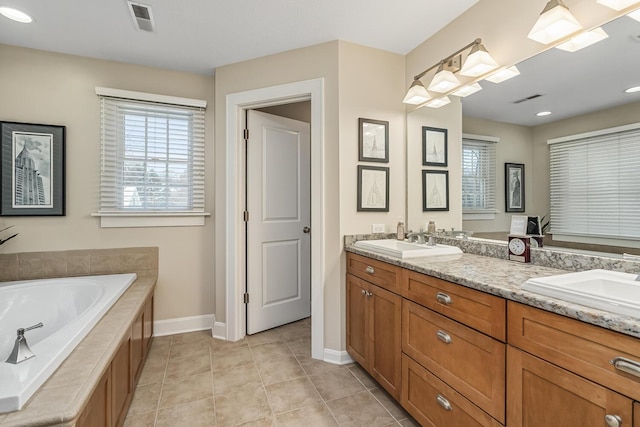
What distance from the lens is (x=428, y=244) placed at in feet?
7.11

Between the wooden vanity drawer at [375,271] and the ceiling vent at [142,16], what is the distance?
2139 millimetres

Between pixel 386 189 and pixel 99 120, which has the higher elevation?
pixel 99 120

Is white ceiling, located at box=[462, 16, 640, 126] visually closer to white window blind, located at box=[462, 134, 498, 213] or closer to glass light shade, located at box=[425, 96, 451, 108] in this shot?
white window blind, located at box=[462, 134, 498, 213]

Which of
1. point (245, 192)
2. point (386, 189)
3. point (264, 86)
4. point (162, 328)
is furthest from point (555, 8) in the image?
point (162, 328)

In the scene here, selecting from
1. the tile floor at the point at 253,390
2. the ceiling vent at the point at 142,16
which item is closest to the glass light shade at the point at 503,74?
the tile floor at the point at 253,390

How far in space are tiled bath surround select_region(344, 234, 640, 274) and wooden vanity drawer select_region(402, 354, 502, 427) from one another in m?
0.77

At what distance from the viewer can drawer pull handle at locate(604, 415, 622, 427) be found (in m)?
0.77

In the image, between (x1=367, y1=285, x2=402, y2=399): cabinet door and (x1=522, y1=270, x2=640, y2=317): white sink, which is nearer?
(x1=522, y1=270, x2=640, y2=317): white sink

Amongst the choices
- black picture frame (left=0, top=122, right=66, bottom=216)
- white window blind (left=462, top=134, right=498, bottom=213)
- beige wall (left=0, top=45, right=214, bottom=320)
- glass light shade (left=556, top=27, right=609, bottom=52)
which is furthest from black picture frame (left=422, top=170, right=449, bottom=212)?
black picture frame (left=0, top=122, right=66, bottom=216)

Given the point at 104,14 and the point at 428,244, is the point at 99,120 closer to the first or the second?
the point at 104,14

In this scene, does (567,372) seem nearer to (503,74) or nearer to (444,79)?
(503,74)

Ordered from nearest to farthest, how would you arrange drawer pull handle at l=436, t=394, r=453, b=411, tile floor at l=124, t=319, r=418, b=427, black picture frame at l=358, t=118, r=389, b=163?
drawer pull handle at l=436, t=394, r=453, b=411
tile floor at l=124, t=319, r=418, b=427
black picture frame at l=358, t=118, r=389, b=163

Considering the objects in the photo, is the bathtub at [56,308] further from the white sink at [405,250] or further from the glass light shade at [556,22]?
the glass light shade at [556,22]

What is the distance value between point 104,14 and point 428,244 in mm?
2713
